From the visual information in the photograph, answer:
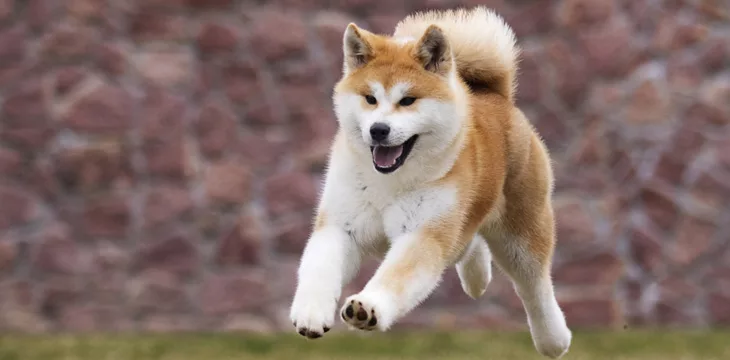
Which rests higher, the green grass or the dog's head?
the dog's head

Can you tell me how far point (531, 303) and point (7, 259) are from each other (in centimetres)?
492

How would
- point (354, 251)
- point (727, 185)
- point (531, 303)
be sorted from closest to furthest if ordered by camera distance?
point (354, 251) → point (531, 303) → point (727, 185)

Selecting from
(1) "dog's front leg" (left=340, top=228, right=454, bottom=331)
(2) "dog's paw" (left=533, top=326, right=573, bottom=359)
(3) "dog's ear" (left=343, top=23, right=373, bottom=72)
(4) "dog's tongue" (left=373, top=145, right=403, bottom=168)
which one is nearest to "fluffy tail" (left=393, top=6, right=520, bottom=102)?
(3) "dog's ear" (left=343, top=23, right=373, bottom=72)

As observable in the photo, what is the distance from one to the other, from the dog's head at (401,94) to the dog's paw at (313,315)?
507mm

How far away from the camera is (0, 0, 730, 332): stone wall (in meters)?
8.70

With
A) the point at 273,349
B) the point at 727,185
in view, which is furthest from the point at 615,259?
the point at 273,349

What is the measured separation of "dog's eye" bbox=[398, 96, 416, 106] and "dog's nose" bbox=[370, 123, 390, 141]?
18 centimetres

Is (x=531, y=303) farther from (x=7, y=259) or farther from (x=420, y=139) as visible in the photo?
(x=7, y=259)

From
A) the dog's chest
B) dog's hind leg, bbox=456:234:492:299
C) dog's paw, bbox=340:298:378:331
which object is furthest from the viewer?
dog's hind leg, bbox=456:234:492:299

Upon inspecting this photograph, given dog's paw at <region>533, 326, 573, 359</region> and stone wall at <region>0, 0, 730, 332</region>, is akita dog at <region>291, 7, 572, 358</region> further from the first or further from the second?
stone wall at <region>0, 0, 730, 332</region>

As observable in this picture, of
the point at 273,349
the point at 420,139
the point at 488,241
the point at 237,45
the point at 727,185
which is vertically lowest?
the point at 727,185

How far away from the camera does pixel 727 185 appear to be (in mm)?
8930

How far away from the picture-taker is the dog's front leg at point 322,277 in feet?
12.3

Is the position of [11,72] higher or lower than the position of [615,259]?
higher
